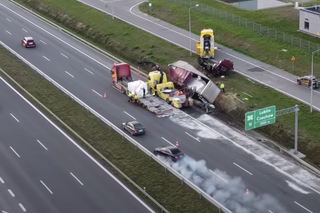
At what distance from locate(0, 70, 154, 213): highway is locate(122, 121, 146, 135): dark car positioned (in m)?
5.97

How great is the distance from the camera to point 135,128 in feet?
214

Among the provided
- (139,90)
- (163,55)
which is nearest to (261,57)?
(163,55)

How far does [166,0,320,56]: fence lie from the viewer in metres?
88.6

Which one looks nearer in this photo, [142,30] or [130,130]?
[130,130]

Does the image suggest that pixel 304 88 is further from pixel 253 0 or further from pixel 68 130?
pixel 253 0

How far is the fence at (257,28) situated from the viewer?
291 ft

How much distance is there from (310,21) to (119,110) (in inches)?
1419

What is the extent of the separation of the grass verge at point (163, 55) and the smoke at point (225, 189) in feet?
33.8

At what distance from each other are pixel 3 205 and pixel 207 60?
39.0 m

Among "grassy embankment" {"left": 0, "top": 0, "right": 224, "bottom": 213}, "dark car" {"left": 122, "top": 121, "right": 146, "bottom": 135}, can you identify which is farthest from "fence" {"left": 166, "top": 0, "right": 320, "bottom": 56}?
"grassy embankment" {"left": 0, "top": 0, "right": 224, "bottom": 213}

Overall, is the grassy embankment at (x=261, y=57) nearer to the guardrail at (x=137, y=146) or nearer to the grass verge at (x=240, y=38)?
the grass verge at (x=240, y=38)

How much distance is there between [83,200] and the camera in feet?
174

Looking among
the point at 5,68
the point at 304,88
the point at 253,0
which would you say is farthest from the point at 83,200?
the point at 253,0

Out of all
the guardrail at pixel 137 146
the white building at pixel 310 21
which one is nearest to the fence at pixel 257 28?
the white building at pixel 310 21
